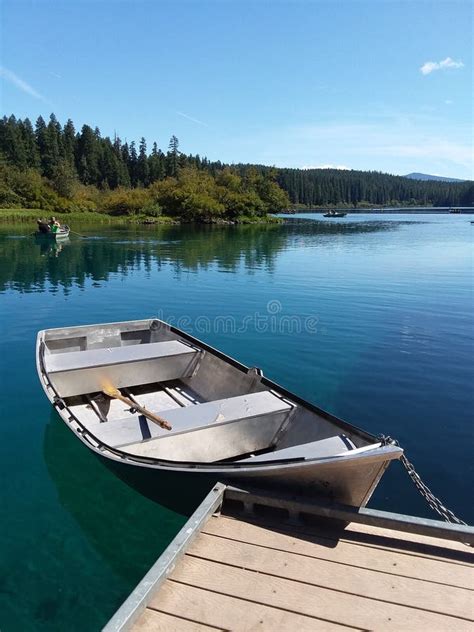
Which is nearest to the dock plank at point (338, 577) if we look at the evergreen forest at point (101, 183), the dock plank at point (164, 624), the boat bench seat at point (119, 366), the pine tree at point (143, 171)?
the dock plank at point (164, 624)

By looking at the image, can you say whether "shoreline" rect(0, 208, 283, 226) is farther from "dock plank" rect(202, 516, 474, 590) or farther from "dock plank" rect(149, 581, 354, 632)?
"dock plank" rect(149, 581, 354, 632)

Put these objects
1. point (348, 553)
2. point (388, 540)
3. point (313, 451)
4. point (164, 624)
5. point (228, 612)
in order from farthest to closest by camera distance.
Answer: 1. point (313, 451)
2. point (388, 540)
3. point (348, 553)
4. point (228, 612)
5. point (164, 624)

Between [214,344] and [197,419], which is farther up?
[197,419]

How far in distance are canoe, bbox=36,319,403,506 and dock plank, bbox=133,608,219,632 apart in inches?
59.0

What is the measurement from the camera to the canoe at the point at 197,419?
4.52 m

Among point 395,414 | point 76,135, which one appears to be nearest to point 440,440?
point 395,414

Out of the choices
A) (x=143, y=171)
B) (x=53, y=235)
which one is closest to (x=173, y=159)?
(x=143, y=171)

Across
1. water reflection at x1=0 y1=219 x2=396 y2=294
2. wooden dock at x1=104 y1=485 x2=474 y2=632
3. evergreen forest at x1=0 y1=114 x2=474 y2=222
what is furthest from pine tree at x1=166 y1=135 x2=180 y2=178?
wooden dock at x1=104 y1=485 x2=474 y2=632

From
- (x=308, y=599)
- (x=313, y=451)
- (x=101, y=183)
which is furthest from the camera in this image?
(x=101, y=183)

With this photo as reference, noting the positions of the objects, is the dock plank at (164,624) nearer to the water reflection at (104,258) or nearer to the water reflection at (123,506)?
the water reflection at (123,506)

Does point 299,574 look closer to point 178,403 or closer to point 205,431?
point 205,431

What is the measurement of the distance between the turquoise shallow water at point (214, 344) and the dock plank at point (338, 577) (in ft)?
3.39

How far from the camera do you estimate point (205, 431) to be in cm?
597

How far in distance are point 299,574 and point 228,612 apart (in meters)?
0.72
